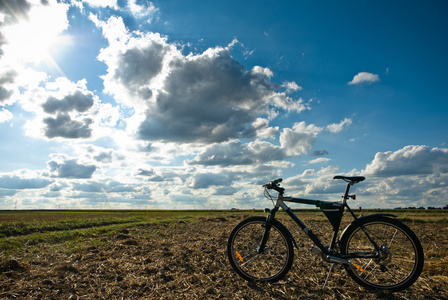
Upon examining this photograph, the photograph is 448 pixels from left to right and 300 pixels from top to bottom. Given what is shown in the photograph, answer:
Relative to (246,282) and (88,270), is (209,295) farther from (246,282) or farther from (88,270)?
(88,270)

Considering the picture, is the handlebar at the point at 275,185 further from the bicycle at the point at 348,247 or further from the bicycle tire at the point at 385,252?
the bicycle tire at the point at 385,252

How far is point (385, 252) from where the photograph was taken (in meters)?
5.12

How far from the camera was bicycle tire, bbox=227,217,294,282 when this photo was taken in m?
5.36

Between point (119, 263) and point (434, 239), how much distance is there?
43.5ft

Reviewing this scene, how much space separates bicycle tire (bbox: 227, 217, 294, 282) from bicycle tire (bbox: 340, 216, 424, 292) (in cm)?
118

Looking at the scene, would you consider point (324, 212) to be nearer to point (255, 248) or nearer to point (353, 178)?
point (353, 178)

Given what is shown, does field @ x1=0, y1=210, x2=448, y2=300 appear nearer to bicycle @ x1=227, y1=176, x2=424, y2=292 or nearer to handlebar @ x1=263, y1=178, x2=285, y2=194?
bicycle @ x1=227, y1=176, x2=424, y2=292

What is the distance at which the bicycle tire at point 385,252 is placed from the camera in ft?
16.1

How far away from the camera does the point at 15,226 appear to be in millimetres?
16625

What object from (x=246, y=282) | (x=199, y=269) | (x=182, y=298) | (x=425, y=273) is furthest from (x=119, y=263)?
(x=425, y=273)

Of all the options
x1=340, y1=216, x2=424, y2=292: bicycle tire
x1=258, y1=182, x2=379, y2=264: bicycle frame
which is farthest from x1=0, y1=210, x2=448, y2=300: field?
x1=258, y1=182, x2=379, y2=264: bicycle frame

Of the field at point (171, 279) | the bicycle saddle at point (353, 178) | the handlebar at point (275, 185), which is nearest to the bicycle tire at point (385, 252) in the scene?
the field at point (171, 279)

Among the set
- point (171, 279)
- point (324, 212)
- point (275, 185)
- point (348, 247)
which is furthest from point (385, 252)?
point (171, 279)

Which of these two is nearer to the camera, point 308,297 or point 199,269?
point 308,297
